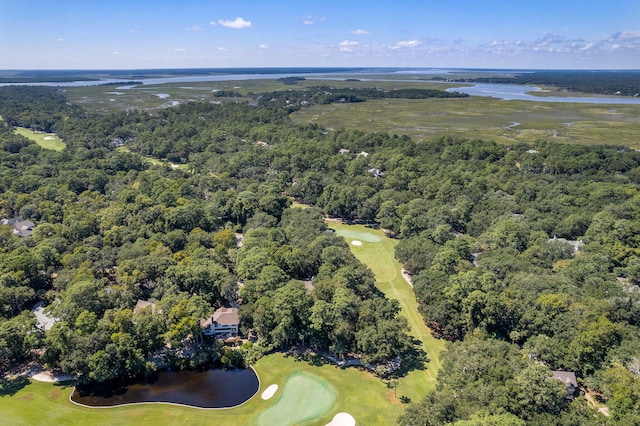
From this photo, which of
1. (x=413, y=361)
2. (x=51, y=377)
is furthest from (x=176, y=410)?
(x=413, y=361)

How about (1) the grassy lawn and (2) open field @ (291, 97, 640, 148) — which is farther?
(2) open field @ (291, 97, 640, 148)

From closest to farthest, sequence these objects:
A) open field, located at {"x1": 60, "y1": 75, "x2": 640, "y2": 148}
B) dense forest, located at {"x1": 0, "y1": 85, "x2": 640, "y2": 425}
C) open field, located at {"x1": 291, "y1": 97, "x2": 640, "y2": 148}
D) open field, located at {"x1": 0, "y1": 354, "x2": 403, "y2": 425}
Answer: open field, located at {"x1": 0, "y1": 354, "x2": 403, "y2": 425}, dense forest, located at {"x1": 0, "y1": 85, "x2": 640, "y2": 425}, open field, located at {"x1": 291, "y1": 97, "x2": 640, "y2": 148}, open field, located at {"x1": 60, "y1": 75, "x2": 640, "y2": 148}

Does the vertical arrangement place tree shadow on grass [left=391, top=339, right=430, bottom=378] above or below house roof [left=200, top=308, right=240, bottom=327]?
below

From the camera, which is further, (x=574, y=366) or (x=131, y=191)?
(x=131, y=191)

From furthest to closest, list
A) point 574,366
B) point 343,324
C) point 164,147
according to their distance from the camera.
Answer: point 164,147, point 343,324, point 574,366

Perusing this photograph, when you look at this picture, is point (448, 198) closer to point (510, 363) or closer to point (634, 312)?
point (634, 312)

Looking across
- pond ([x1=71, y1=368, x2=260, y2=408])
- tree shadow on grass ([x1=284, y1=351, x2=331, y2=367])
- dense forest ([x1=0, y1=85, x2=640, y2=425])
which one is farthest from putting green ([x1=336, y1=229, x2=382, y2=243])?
pond ([x1=71, y1=368, x2=260, y2=408])

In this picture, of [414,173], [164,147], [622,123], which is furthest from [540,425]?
[622,123]

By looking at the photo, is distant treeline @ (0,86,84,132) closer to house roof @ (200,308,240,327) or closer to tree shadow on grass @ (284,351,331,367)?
house roof @ (200,308,240,327)
